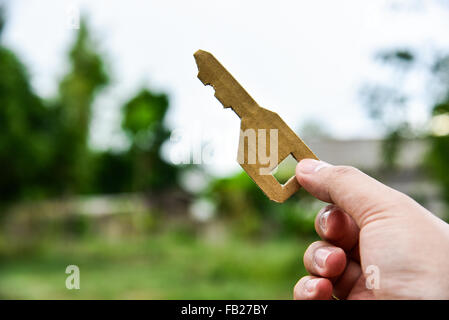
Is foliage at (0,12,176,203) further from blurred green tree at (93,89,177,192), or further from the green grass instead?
the green grass

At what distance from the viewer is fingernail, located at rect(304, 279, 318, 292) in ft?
5.63

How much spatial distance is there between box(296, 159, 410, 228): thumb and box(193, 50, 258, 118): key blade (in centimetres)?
29

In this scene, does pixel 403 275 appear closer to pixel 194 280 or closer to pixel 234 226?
pixel 194 280

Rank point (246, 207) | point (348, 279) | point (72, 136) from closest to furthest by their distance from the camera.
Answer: point (348, 279), point (72, 136), point (246, 207)

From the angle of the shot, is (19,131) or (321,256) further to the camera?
(19,131)

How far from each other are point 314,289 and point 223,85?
32.6 inches

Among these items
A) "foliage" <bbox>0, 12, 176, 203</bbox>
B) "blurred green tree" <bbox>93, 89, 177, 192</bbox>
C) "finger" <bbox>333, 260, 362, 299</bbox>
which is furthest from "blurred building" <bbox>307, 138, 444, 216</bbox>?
"foliage" <bbox>0, 12, 176, 203</bbox>

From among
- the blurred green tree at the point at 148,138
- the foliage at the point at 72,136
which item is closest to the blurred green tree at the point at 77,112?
the foliage at the point at 72,136

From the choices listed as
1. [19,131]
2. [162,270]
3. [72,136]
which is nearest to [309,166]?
[19,131]

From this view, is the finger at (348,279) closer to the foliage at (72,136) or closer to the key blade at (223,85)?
the key blade at (223,85)

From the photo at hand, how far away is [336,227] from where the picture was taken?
5.78ft

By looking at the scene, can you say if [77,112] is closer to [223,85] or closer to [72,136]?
[72,136]

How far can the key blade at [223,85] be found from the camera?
156cm

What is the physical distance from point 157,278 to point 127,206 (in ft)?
28.9
